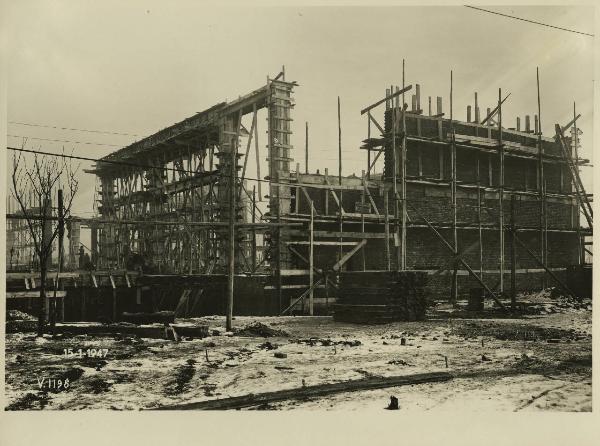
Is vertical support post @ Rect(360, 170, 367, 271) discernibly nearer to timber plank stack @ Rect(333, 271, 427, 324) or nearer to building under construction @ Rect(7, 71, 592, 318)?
building under construction @ Rect(7, 71, 592, 318)

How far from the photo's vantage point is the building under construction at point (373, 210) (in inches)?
748

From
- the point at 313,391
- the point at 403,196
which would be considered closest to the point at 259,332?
the point at 313,391

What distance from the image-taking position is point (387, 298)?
51.9 feet

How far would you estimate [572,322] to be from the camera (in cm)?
1522

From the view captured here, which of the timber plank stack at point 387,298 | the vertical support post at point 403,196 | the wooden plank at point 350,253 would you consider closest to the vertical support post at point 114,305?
the timber plank stack at point 387,298

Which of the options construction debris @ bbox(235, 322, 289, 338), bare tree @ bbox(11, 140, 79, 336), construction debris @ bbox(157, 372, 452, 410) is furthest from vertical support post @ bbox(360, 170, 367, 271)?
construction debris @ bbox(157, 372, 452, 410)

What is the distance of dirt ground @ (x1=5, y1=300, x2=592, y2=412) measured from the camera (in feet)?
27.2

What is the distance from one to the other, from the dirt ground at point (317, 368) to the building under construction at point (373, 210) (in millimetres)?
5722

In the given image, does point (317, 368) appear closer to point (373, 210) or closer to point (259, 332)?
point (259, 332)

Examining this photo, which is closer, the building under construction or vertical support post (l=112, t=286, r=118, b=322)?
vertical support post (l=112, t=286, r=118, b=322)

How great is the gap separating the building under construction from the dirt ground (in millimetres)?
5722

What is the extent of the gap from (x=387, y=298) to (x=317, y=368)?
256 inches

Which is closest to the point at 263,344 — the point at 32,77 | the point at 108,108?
the point at 108,108

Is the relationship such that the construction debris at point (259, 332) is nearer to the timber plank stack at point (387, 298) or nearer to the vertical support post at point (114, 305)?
the timber plank stack at point (387, 298)
